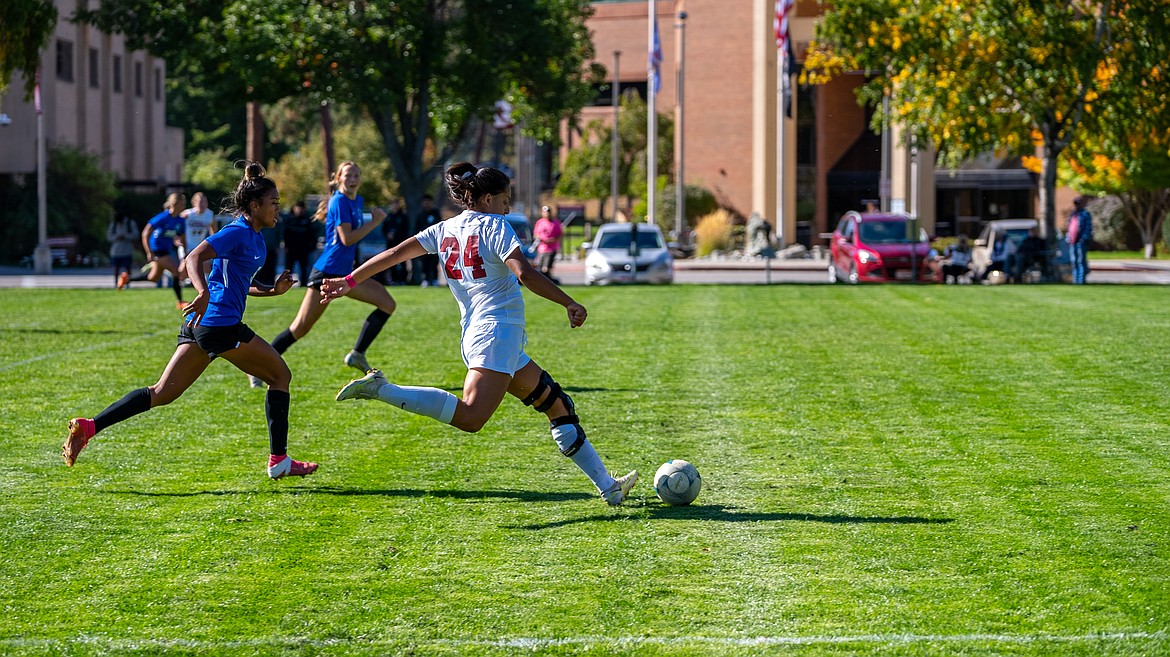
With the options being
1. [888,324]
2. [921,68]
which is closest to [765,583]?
[888,324]

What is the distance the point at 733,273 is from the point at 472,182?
125 feet

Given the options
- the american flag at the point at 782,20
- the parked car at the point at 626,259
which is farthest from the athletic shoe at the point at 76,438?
the american flag at the point at 782,20

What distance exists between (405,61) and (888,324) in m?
19.1

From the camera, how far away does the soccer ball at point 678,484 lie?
747 centimetres

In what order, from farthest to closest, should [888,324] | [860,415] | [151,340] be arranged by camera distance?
[888,324] < [151,340] < [860,415]

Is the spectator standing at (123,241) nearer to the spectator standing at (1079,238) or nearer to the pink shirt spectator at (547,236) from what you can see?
the pink shirt spectator at (547,236)

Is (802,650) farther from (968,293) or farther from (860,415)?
(968,293)

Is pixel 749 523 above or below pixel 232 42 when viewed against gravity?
below

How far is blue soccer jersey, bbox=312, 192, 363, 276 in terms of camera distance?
1187 centimetres

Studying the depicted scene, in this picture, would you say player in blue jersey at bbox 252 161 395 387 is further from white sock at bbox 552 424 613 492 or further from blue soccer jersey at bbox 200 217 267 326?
white sock at bbox 552 424 613 492

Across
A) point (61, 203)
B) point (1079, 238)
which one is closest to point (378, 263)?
point (1079, 238)

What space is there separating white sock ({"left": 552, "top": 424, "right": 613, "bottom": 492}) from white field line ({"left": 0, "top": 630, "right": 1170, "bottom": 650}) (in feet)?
7.19

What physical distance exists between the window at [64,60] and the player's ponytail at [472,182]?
150 feet

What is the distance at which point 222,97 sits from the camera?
3656cm
